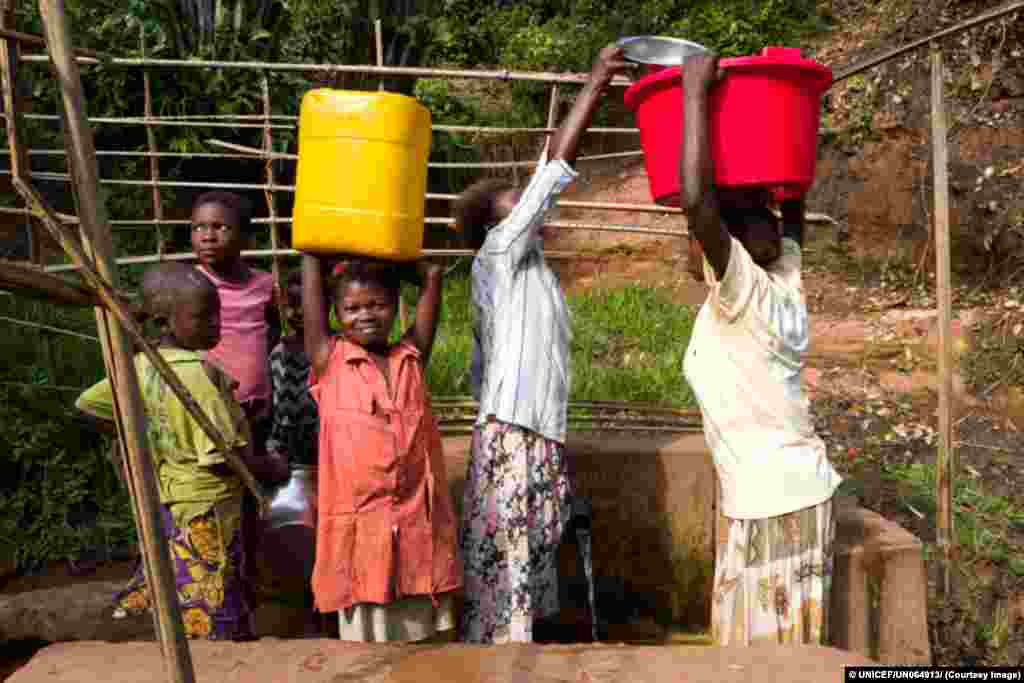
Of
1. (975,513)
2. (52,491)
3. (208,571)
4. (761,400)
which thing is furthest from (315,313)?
(975,513)

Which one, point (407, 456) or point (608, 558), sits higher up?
point (407, 456)

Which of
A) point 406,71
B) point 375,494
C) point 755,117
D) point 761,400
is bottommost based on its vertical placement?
point 375,494

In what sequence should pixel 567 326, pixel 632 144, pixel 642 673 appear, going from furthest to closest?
pixel 632 144 → pixel 567 326 → pixel 642 673

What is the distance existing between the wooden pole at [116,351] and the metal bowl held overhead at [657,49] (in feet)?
4.39

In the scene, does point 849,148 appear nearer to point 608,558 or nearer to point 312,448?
point 608,558

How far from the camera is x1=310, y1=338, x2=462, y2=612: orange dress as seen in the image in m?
2.19

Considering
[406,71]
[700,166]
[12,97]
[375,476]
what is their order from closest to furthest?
[12,97], [700,166], [375,476], [406,71]

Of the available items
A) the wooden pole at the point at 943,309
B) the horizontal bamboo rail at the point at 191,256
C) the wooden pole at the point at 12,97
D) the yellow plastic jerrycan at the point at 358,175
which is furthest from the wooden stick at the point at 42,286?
the horizontal bamboo rail at the point at 191,256

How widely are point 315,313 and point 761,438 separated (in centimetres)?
109

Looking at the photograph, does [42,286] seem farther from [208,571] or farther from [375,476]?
[208,571]

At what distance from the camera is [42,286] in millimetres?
1079

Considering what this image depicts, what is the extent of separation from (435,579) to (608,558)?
3.86 ft

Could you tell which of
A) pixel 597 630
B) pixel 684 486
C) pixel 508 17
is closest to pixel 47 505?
pixel 597 630

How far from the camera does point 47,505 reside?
426 cm
